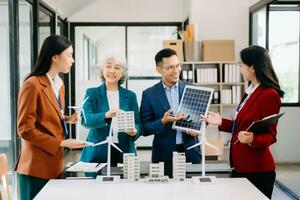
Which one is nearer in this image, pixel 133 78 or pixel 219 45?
pixel 219 45

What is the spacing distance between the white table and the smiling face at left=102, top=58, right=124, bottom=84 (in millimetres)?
749

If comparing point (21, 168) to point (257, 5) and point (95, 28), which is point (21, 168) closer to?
point (257, 5)

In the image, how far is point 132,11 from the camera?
7.44 metres

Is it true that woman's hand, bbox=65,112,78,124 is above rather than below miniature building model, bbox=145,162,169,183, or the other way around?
above

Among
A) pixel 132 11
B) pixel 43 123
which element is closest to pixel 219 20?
pixel 132 11

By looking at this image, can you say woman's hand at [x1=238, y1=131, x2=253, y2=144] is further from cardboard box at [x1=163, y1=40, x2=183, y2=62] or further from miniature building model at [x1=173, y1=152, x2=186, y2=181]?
cardboard box at [x1=163, y1=40, x2=183, y2=62]

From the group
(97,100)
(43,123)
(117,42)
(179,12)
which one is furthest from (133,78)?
(43,123)

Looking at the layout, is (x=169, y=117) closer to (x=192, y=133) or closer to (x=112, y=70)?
(x=192, y=133)

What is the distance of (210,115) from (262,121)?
0.45 m

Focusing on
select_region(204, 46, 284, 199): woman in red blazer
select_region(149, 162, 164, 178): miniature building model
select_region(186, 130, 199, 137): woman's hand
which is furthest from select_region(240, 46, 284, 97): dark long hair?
select_region(149, 162, 164, 178): miniature building model

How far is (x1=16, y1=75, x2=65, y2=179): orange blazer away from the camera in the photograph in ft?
7.12

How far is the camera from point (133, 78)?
7477 millimetres

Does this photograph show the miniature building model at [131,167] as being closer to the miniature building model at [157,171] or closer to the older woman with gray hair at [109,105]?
the miniature building model at [157,171]

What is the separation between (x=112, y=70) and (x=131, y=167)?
2.43ft
